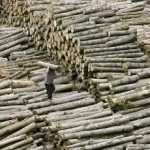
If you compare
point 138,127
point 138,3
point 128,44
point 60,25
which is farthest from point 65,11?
point 138,127

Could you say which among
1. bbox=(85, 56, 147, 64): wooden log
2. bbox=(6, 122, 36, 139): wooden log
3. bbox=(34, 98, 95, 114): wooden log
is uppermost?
bbox=(85, 56, 147, 64): wooden log

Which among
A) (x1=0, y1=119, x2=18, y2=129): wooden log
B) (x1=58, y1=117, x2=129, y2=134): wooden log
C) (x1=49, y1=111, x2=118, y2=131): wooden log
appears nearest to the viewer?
(x1=58, y1=117, x2=129, y2=134): wooden log

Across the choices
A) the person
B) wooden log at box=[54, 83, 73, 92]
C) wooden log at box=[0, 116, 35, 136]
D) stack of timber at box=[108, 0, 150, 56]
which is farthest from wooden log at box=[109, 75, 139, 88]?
wooden log at box=[0, 116, 35, 136]

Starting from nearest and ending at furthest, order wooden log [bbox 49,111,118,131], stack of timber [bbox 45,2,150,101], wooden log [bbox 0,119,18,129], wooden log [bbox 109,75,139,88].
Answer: wooden log [bbox 49,111,118,131] < wooden log [bbox 0,119,18,129] < wooden log [bbox 109,75,139,88] < stack of timber [bbox 45,2,150,101]

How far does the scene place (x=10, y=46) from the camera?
1945cm

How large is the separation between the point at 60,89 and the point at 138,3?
249 inches

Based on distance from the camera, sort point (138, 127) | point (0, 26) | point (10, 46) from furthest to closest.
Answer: point (0, 26), point (10, 46), point (138, 127)

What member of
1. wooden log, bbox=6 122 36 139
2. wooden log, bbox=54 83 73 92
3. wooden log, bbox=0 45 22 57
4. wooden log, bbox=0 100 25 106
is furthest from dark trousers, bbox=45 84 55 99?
wooden log, bbox=0 45 22 57

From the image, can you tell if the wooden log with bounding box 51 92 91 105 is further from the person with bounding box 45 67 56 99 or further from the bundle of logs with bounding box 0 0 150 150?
the person with bounding box 45 67 56 99

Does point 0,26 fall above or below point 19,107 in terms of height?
above

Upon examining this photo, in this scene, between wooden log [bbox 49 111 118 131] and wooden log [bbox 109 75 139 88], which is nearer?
wooden log [bbox 49 111 118 131]

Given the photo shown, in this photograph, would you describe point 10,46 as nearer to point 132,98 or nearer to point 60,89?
point 60,89

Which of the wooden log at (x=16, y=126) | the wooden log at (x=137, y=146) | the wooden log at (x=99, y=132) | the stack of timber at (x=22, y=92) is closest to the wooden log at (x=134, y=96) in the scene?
the wooden log at (x=99, y=132)

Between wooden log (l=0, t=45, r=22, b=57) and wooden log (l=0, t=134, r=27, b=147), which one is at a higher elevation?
wooden log (l=0, t=45, r=22, b=57)
